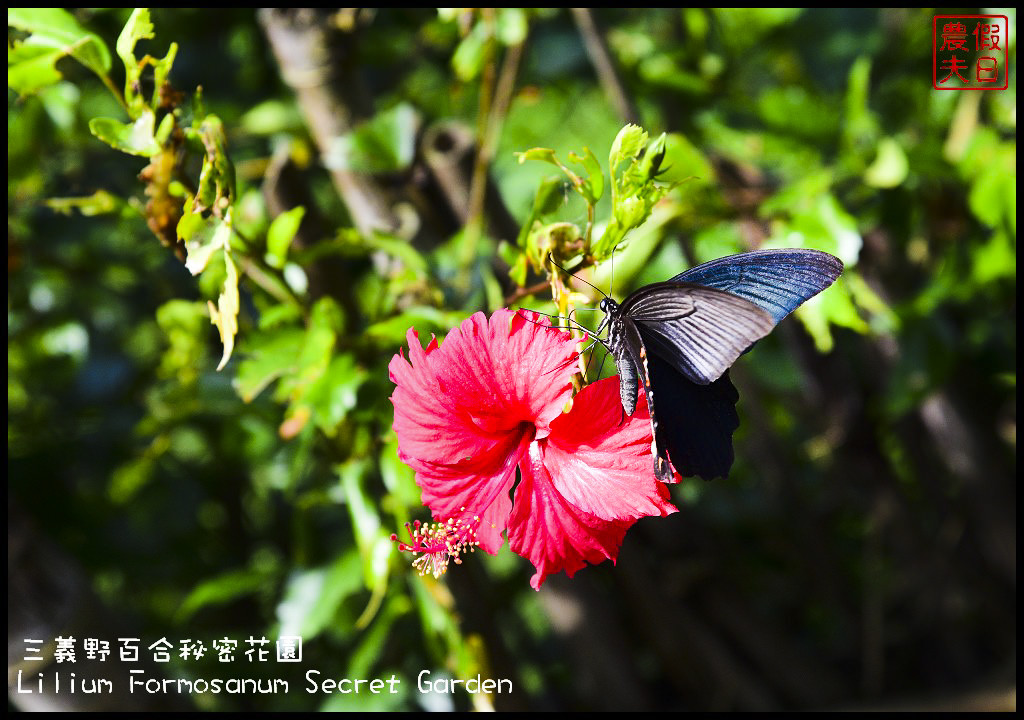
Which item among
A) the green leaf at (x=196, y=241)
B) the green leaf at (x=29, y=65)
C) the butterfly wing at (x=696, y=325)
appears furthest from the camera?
the green leaf at (x=29, y=65)

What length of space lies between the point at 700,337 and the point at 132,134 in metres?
0.42

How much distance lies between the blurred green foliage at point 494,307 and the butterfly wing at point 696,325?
0.19 m

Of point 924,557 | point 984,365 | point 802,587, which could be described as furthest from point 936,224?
point 802,587

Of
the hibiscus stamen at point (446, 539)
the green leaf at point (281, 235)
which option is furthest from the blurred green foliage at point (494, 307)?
the hibiscus stamen at point (446, 539)

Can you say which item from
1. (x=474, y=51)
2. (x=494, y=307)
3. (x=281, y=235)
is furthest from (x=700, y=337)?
(x=474, y=51)

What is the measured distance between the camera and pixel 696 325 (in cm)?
47

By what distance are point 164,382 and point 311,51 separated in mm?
587

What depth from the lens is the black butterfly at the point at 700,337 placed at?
46 centimetres

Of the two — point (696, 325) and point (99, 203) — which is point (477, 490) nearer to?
point (696, 325)

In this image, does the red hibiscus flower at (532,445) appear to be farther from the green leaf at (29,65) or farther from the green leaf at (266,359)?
the green leaf at (29,65)

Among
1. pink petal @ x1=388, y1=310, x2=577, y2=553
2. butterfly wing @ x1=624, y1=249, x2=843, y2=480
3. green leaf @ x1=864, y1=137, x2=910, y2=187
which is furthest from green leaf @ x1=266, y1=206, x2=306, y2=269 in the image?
green leaf @ x1=864, y1=137, x2=910, y2=187

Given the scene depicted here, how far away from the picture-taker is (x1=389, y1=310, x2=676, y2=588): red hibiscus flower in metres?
0.50

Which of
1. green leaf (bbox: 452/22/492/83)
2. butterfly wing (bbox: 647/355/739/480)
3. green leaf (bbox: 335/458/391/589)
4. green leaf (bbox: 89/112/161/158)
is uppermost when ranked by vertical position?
green leaf (bbox: 452/22/492/83)

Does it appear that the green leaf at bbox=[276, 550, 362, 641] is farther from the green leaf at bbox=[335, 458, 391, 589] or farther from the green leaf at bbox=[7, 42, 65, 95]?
the green leaf at bbox=[7, 42, 65, 95]
